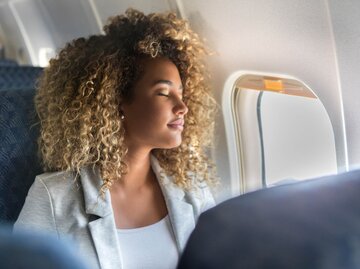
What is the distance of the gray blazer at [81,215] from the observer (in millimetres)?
1271

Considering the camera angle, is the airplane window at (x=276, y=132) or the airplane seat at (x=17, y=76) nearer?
the airplane window at (x=276, y=132)

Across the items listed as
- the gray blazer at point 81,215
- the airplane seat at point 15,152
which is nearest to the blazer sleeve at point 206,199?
the gray blazer at point 81,215

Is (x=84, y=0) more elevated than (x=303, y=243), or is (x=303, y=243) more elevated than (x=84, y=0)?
(x=84, y=0)

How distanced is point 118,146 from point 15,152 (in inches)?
12.5

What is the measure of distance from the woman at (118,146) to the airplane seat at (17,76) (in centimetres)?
84

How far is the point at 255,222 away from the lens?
1.21 feet

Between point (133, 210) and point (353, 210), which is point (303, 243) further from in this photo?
point (133, 210)

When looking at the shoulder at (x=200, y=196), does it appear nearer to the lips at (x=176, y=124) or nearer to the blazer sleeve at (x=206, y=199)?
the blazer sleeve at (x=206, y=199)

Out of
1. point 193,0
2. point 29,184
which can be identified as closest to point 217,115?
point 193,0

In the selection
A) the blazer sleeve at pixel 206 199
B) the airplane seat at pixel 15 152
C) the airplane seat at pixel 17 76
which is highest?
the airplane seat at pixel 17 76

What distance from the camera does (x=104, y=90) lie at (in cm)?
137

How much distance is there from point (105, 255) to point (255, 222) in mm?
973

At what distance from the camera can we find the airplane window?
1.59 metres

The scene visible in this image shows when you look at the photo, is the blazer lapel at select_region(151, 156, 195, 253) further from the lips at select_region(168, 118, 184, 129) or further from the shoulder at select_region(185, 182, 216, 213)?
the lips at select_region(168, 118, 184, 129)
